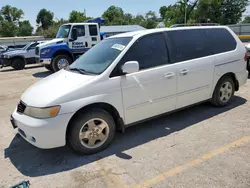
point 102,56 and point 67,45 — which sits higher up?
point 67,45

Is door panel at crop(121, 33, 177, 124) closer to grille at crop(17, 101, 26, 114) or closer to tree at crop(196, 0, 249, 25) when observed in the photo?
grille at crop(17, 101, 26, 114)

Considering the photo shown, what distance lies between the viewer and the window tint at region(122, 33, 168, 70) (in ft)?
12.3

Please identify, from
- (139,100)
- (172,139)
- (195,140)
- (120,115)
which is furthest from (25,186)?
(195,140)

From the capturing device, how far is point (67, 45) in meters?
11.7

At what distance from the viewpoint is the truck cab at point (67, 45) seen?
11.3 m

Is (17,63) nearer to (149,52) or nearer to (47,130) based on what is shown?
(149,52)

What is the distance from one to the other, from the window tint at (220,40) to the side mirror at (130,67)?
A: 2.03 m

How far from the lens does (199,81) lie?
441 cm

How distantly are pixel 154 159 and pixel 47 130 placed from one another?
1530 mm

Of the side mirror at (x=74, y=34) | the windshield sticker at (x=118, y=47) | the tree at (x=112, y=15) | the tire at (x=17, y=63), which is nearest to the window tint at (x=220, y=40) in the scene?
the windshield sticker at (x=118, y=47)

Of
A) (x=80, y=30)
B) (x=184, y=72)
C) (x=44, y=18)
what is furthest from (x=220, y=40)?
(x=44, y=18)

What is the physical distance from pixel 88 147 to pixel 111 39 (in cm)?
205

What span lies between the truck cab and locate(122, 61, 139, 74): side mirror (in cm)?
873

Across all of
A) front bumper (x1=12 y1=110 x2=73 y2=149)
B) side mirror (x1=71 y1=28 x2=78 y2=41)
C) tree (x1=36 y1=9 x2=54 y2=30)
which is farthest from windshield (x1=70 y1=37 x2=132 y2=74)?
tree (x1=36 y1=9 x2=54 y2=30)
